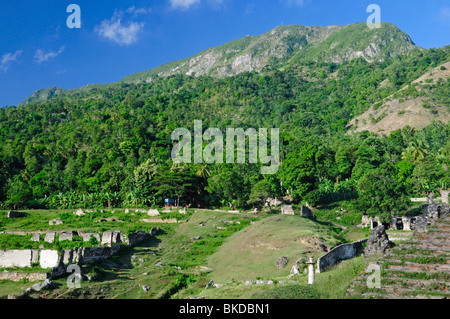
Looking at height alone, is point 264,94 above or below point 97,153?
above

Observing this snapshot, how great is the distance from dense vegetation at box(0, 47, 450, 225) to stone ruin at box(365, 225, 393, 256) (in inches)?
553

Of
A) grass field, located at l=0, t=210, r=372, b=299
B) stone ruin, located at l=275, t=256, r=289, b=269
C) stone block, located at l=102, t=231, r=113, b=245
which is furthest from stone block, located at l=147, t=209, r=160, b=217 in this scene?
stone ruin, located at l=275, t=256, r=289, b=269

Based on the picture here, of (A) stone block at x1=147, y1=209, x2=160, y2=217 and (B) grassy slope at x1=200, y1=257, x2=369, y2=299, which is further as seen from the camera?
(A) stone block at x1=147, y1=209, x2=160, y2=217

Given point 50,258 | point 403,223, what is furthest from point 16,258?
point 403,223

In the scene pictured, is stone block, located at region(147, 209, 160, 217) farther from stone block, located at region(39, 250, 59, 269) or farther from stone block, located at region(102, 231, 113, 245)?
stone block, located at region(39, 250, 59, 269)

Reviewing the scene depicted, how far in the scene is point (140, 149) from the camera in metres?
78.6

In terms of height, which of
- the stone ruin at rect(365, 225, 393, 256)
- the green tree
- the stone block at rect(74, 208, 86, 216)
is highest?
the green tree

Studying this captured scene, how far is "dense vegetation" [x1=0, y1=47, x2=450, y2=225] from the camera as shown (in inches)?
2013

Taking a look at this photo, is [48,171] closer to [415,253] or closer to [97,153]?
[97,153]

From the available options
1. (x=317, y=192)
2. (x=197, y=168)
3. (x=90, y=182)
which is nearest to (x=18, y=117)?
(x=90, y=182)

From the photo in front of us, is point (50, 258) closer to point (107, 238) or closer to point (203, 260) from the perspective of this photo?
point (107, 238)

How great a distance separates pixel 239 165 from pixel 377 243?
38.7 meters
